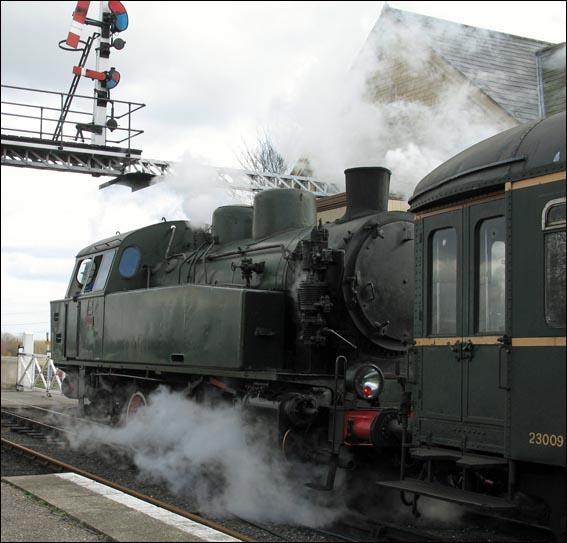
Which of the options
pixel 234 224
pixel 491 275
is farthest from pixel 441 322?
pixel 234 224

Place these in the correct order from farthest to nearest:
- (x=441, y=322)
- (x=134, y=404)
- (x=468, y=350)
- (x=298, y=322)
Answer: (x=134, y=404) < (x=298, y=322) < (x=441, y=322) < (x=468, y=350)

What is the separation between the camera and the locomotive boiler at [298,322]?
648 centimetres

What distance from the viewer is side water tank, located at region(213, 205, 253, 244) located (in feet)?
30.2

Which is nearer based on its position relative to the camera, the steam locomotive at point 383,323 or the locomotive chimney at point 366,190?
the steam locomotive at point 383,323

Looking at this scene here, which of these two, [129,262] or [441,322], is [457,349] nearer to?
[441,322]

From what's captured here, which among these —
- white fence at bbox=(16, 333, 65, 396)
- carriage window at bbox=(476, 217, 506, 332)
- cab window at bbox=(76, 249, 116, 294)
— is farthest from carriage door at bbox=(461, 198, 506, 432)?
white fence at bbox=(16, 333, 65, 396)

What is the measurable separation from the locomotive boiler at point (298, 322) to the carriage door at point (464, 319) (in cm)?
52

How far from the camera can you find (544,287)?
4.32 metres

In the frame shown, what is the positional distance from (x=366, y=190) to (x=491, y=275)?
274 centimetres

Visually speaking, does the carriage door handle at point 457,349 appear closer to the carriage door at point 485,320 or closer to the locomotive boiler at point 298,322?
the carriage door at point 485,320

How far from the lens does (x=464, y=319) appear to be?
496 centimetres

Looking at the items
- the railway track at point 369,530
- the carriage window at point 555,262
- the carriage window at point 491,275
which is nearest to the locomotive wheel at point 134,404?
the railway track at point 369,530

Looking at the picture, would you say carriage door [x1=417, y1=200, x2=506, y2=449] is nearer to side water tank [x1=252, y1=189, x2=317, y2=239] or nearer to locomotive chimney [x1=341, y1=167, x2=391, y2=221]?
locomotive chimney [x1=341, y1=167, x2=391, y2=221]

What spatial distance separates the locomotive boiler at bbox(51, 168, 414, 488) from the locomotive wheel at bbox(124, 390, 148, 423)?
13 centimetres
